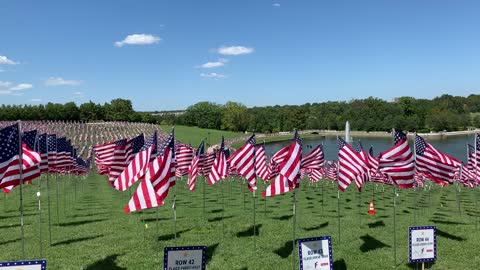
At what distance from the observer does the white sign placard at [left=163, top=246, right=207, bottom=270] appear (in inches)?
A: 424

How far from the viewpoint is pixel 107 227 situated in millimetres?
20562

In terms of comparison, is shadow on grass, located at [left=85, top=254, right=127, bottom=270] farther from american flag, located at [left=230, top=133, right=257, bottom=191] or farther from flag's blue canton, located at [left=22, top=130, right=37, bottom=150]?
flag's blue canton, located at [left=22, top=130, right=37, bottom=150]

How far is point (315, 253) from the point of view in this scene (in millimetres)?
11734

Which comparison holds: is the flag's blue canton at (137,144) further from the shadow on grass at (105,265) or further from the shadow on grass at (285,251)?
the shadow on grass at (285,251)

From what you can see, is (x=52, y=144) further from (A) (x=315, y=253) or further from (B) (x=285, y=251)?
(A) (x=315, y=253)

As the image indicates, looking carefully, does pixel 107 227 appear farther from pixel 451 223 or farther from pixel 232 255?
pixel 451 223

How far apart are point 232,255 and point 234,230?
3.69 metres

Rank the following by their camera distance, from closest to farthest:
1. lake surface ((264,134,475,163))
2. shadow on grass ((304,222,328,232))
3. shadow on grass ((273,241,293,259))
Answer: shadow on grass ((273,241,293,259)) < shadow on grass ((304,222,328,232)) < lake surface ((264,134,475,163))

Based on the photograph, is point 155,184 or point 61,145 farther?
point 61,145

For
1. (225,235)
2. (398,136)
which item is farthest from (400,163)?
(225,235)

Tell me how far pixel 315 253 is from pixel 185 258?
3.74 metres

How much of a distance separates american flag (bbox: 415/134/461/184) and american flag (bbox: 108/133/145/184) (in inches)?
538

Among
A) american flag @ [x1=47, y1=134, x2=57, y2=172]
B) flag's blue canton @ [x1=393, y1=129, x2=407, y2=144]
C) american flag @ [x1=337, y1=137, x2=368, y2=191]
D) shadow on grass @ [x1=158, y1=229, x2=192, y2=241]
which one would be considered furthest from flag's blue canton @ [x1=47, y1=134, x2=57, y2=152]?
flag's blue canton @ [x1=393, y1=129, x2=407, y2=144]

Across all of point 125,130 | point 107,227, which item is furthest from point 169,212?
point 125,130
